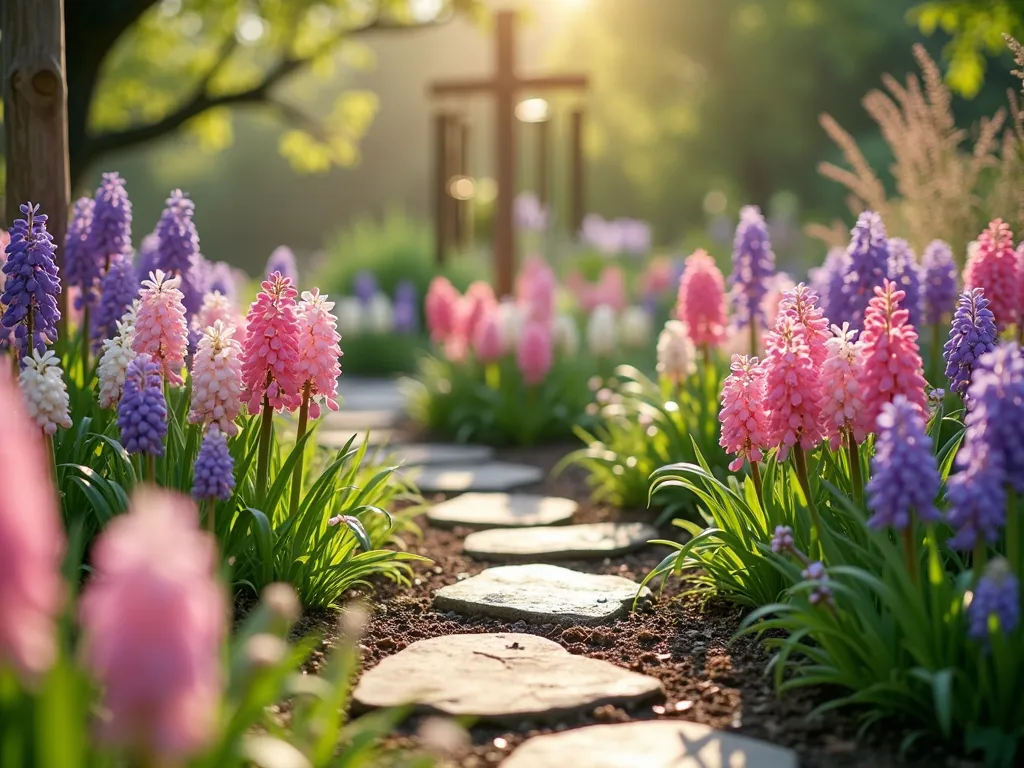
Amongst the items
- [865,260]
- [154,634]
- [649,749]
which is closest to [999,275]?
[865,260]

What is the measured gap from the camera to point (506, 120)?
9.48 m

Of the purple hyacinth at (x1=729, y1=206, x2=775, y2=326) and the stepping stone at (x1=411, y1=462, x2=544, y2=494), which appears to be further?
the stepping stone at (x1=411, y1=462, x2=544, y2=494)

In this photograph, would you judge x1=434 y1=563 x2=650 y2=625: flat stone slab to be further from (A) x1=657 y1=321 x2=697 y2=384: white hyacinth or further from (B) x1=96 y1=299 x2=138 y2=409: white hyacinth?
(A) x1=657 y1=321 x2=697 y2=384: white hyacinth

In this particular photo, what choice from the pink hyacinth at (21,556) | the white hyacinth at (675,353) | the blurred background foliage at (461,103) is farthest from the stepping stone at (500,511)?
the blurred background foliage at (461,103)

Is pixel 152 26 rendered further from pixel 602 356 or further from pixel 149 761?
pixel 149 761

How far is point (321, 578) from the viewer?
3443mm

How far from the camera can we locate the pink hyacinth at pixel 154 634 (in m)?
1.41

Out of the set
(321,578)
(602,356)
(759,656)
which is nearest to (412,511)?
(321,578)

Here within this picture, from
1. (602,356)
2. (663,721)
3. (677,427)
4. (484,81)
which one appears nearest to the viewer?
(663,721)

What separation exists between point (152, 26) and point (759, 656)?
37.2 ft

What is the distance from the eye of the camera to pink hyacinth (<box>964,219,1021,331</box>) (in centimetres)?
377

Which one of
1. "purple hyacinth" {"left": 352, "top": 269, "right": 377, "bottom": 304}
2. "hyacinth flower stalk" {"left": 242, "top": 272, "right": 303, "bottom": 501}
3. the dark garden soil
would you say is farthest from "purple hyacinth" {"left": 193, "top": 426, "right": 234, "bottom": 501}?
"purple hyacinth" {"left": 352, "top": 269, "right": 377, "bottom": 304}

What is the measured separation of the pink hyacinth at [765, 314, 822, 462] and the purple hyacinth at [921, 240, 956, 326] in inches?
68.5

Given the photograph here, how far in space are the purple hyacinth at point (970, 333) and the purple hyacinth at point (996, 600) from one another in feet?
3.63
